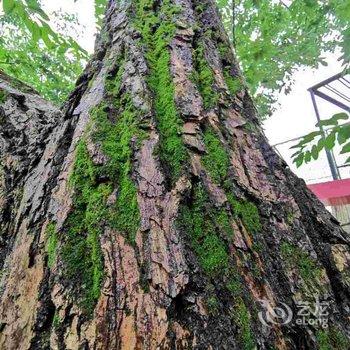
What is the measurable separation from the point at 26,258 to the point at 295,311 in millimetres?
549

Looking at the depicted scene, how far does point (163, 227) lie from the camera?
646 millimetres

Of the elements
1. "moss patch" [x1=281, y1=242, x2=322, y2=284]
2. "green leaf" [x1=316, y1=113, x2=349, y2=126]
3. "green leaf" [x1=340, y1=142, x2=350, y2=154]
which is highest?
"green leaf" [x1=316, y1=113, x2=349, y2=126]

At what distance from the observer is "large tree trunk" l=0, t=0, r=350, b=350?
551 mm

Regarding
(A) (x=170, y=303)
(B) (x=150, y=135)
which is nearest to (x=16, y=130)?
(B) (x=150, y=135)

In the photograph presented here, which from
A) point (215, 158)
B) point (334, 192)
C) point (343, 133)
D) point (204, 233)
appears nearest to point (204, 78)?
point (215, 158)

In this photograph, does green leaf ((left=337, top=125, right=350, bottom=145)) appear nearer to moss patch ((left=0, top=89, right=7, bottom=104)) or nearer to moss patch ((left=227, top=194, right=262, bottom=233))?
moss patch ((left=227, top=194, right=262, bottom=233))

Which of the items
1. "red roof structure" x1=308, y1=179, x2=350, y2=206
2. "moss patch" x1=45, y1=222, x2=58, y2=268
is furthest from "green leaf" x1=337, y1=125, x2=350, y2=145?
"red roof structure" x1=308, y1=179, x2=350, y2=206

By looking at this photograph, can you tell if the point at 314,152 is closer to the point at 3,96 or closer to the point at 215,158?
the point at 215,158

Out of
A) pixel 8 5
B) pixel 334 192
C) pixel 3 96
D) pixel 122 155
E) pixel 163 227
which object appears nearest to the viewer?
pixel 163 227

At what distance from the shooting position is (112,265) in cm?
61

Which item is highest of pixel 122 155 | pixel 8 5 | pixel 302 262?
pixel 8 5

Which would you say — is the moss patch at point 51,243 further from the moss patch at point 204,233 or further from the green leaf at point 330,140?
the green leaf at point 330,140

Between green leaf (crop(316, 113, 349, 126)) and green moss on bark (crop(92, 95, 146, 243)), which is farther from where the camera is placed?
green leaf (crop(316, 113, 349, 126))

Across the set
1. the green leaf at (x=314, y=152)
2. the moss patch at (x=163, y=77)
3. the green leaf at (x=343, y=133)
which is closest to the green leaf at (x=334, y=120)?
the green leaf at (x=343, y=133)
